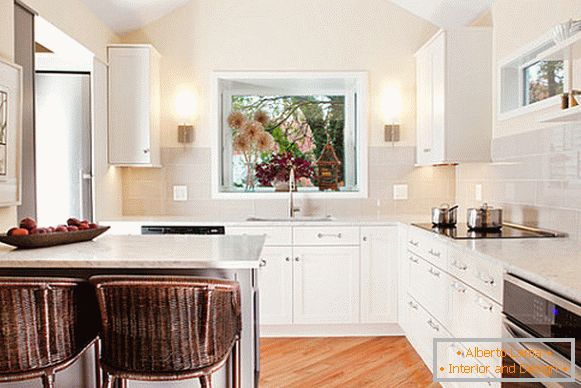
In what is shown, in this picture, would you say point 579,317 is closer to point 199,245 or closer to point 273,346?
point 199,245

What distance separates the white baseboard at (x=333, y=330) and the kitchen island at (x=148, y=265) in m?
1.92

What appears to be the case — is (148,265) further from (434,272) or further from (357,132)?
(357,132)

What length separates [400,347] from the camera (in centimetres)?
399

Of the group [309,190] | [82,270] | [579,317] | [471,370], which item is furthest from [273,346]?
[579,317]

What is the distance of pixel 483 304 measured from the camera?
2355 mm

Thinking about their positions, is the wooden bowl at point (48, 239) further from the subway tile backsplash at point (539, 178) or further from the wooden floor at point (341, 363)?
the subway tile backsplash at point (539, 178)

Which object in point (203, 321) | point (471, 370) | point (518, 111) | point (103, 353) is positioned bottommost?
point (471, 370)

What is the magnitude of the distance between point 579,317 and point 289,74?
141 inches

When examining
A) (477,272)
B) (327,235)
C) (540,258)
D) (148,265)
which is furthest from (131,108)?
(540,258)

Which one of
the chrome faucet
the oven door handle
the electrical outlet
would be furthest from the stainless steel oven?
the chrome faucet

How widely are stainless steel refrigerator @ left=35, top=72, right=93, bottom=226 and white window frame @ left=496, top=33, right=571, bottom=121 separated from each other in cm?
297

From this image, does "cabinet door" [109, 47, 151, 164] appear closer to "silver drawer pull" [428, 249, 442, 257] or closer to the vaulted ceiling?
the vaulted ceiling

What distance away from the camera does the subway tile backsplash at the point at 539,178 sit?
278 cm

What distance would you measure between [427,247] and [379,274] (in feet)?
2.90
